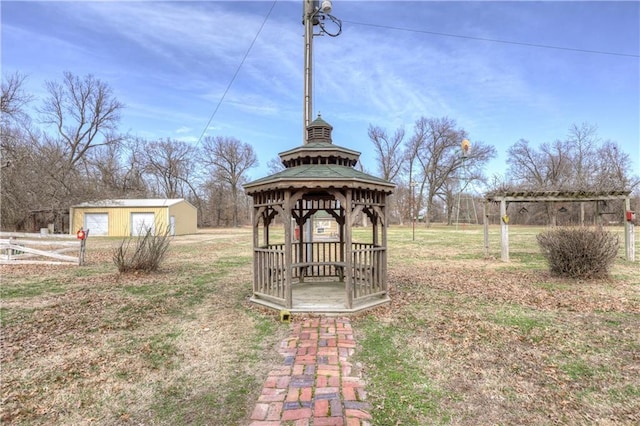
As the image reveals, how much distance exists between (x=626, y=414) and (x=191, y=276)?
318 inches

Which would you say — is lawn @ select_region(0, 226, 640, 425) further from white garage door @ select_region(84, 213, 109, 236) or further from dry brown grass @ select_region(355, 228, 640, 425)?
white garage door @ select_region(84, 213, 109, 236)

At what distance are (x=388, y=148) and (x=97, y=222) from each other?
33.1 meters

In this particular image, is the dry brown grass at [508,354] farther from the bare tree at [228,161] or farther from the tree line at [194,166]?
the bare tree at [228,161]

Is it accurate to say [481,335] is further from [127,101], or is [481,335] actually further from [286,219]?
[127,101]

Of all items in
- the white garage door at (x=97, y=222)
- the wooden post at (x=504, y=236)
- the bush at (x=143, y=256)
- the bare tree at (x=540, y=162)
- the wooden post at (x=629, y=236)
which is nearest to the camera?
the bush at (x=143, y=256)

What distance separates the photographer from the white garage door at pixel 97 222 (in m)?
22.6

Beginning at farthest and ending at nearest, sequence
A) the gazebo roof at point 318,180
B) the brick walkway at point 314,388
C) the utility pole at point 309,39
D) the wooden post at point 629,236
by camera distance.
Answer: the wooden post at point 629,236 → the utility pole at point 309,39 → the gazebo roof at point 318,180 → the brick walkway at point 314,388

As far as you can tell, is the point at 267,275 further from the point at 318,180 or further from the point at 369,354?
the point at 369,354

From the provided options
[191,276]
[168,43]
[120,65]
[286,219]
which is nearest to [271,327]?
[286,219]

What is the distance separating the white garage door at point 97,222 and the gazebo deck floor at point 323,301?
21707 mm

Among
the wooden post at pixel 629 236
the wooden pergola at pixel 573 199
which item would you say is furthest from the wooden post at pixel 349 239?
the wooden post at pixel 629 236

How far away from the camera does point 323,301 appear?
551 centimetres

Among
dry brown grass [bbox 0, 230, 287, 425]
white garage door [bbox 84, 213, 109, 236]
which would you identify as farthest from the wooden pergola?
white garage door [bbox 84, 213, 109, 236]

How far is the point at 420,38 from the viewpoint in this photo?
363 inches
